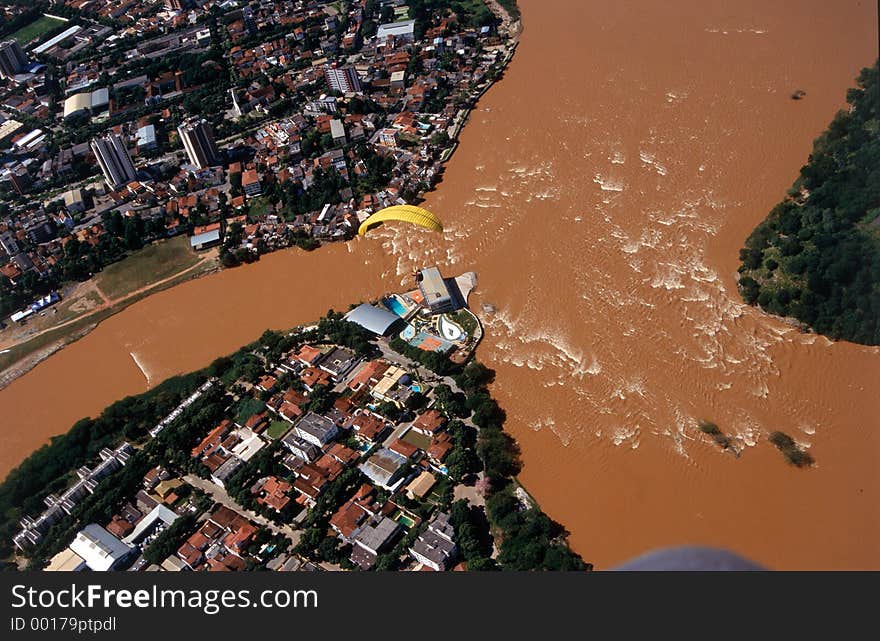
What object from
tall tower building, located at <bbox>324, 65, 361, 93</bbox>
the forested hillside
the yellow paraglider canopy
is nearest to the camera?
the forested hillside

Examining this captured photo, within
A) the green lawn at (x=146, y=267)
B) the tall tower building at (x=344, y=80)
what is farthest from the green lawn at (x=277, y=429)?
the tall tower building at (x=344, y=80)

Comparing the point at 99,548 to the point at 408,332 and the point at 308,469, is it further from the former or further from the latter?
the point at 408,332

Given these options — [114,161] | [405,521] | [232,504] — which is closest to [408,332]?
[405,521]

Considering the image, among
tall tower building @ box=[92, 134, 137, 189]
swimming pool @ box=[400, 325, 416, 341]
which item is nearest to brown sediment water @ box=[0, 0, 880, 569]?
swimming pool @ box=[400, 325, 416, 341]

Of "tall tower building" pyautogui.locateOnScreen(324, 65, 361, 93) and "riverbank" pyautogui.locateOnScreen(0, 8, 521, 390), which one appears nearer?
"riverbank" pyautogui.locateOnScreen(0, 8, 521, 390)

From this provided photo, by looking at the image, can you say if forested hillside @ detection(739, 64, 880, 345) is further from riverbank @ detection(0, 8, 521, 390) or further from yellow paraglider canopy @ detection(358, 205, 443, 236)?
riverbank @ detection(0, 8, 521, 390)

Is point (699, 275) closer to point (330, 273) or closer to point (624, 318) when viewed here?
point (624, 318)

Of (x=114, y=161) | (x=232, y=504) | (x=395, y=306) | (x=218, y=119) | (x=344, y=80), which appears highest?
(x=114, y=161)
